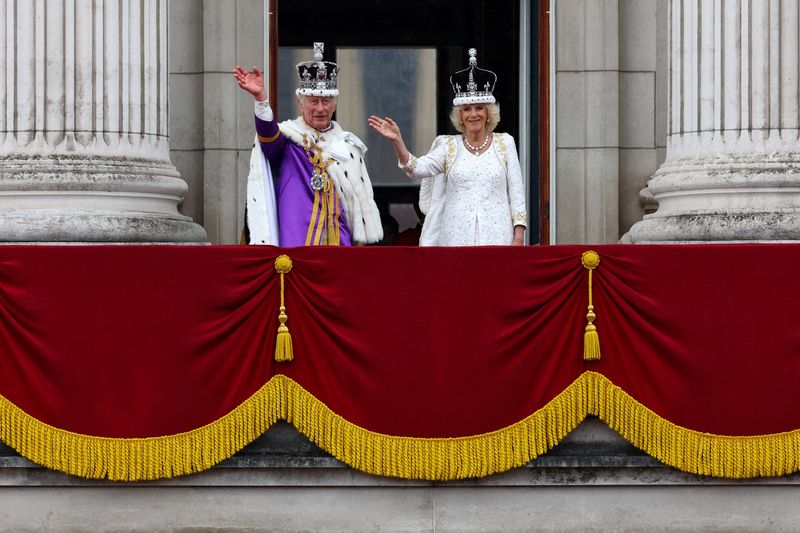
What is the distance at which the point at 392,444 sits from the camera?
8648mm

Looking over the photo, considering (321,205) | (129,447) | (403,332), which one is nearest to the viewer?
(129,447)

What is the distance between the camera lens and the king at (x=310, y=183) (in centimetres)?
996

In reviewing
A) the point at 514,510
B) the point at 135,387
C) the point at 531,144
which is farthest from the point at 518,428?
the point at 531,144

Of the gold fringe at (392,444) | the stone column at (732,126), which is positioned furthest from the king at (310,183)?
the stone column at (732,126)

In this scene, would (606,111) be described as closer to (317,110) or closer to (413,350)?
(317,110)

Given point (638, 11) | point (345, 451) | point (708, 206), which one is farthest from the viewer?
point (638, 11)

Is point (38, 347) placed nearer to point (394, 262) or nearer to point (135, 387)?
point (135, 387)

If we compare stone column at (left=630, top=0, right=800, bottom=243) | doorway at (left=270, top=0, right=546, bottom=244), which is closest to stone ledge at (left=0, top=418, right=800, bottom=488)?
stone column at (left=630, top=0, right=800, bottom=243)

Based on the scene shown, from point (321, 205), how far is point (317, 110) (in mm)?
599

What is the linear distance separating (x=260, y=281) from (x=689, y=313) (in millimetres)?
2334

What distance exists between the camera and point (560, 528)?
8695mm

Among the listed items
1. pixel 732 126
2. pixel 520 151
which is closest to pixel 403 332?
pixel 732 126

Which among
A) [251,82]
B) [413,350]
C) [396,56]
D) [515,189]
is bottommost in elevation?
[413,350]

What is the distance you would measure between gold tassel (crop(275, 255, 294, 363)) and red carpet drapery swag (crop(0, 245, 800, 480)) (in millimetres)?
14
